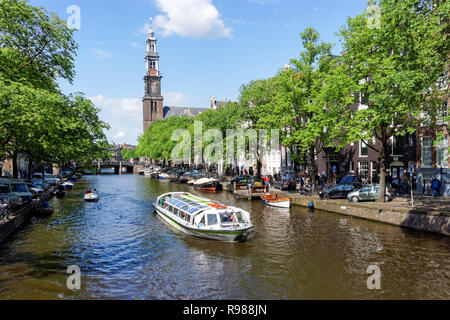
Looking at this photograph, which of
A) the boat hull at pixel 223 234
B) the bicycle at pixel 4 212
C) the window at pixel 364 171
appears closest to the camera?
the boat hull at pixel 223 234

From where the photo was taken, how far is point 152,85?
605ft

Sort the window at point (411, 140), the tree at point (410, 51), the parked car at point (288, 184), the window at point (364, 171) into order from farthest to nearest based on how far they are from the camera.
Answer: the parked car at point (288, 184)
the window at point (364, 171)
the window at point (411, 140)
the tree at point (410, 51)

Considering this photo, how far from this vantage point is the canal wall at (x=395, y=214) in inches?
929

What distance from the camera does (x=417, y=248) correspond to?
68.3 ft

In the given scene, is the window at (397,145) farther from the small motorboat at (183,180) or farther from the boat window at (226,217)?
the small motorboat at (183,180)

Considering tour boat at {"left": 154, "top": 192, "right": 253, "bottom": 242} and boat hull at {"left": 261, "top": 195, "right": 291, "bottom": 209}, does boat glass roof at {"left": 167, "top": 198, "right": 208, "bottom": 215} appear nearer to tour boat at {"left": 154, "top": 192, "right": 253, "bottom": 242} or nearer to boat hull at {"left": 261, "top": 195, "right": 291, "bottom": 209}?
tour boat at {"left": 154, "top": 192, "right": 253, "bottom": 242}

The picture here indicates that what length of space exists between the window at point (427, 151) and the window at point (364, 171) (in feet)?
28.7

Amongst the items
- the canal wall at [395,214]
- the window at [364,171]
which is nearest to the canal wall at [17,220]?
the canal wall at [395,214]

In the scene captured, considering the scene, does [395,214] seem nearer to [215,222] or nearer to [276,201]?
[276,201]

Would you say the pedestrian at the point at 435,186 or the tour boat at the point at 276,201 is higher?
the pedestrian at the point at 435,186

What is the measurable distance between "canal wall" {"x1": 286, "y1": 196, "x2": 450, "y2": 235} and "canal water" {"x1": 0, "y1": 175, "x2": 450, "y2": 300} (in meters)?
0.87

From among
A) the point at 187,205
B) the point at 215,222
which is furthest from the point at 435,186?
the point at 187,205

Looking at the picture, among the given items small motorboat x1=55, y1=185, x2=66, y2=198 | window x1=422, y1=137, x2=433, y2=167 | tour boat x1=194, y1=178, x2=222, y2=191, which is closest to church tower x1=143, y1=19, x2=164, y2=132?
tour boat x1=194, y1=178, x2=222, y2=191
